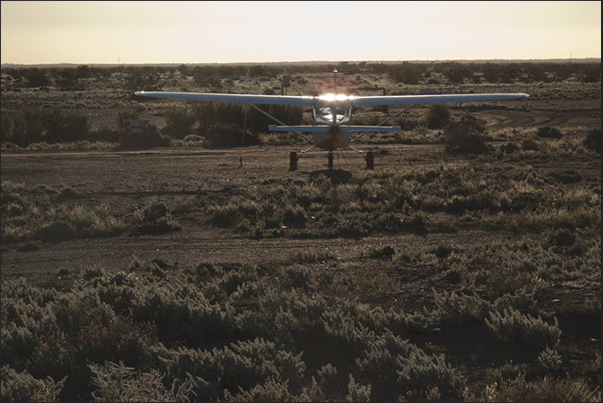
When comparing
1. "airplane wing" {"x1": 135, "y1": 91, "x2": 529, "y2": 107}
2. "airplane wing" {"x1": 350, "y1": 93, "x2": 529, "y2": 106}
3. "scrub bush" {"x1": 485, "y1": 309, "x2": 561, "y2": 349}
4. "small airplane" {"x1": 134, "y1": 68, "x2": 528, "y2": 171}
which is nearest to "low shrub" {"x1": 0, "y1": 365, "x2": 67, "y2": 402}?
"scrub bush" {"x1": 485, "y1": 309, "x2": 561, "y2": 349}

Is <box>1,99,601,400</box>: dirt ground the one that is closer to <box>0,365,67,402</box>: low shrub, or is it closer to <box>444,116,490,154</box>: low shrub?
<box>444,116,490,154</box>: low shrub

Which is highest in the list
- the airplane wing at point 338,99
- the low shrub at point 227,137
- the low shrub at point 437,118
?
the airplane wing at point 338,99

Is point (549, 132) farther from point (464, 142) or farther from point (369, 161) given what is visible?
point (369, 161)

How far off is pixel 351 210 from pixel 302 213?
4.74 ft

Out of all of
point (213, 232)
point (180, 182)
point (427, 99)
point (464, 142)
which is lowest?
point (213, 232)

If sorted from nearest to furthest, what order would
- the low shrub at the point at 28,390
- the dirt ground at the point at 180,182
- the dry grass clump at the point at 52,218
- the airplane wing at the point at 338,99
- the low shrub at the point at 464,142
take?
the low shrub at the point at 28,390 → the dirt ground at the point at 180,182 → the dry grass clump at the point at 52,218 → the airplane wing at the point at 338,99 → the low shrub at the point at 464,142

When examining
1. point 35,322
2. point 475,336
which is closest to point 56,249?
point 35,322

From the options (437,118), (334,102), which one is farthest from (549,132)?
(334,102)

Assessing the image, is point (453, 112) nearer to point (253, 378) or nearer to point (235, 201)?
point (235, 201)

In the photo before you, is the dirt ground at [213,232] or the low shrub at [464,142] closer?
the dirt ground at [213,232]

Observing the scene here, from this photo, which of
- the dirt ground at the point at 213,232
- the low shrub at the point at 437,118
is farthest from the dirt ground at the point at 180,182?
the low shrub at the point at 437,118

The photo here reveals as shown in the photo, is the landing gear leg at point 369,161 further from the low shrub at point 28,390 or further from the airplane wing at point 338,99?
the low shrub at point 28,390

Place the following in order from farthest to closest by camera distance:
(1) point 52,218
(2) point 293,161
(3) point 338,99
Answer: (2) point 293,161, (3) point 338,99, (1) point 52,218

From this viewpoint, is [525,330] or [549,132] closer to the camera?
[525,330]
